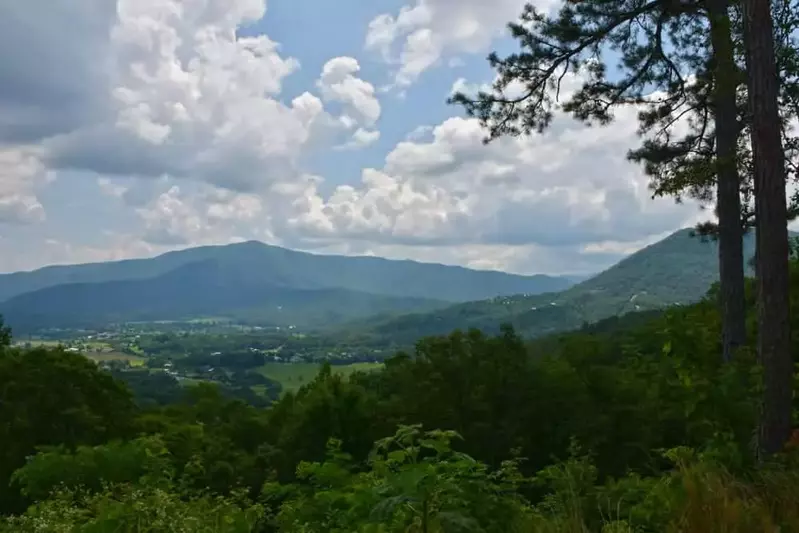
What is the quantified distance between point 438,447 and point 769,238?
4.13m

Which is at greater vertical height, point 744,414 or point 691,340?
point 691,340

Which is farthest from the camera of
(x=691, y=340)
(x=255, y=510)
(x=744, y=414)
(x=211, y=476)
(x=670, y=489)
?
(x=211, y=476)

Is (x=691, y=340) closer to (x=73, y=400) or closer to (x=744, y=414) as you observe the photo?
(x=744, y=414)

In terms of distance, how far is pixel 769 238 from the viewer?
266 inches

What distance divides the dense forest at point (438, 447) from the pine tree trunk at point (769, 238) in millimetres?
517

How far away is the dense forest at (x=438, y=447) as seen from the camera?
4.79m

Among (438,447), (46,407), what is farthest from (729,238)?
(46,407)

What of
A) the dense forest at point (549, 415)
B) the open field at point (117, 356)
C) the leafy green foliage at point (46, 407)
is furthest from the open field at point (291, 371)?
the dense forest at point (549, 415)

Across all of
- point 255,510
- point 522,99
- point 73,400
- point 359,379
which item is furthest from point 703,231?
point 73,400

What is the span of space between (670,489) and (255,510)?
13.5ft

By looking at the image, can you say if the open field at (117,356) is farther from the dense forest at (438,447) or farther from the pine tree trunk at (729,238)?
the pine tree trunk at (729,238)

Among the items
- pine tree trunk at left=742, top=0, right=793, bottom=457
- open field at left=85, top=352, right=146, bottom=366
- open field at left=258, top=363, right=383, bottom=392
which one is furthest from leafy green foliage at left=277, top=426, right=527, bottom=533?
open field at left=85, top=352, right=146, bottom=366

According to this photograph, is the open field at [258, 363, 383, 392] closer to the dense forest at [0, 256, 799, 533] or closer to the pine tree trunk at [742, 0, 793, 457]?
the dense forest at [0, 256, 799, 533]

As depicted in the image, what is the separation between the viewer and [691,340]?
9062mm
